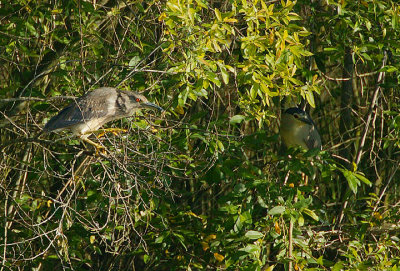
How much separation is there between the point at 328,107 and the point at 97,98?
144 inches

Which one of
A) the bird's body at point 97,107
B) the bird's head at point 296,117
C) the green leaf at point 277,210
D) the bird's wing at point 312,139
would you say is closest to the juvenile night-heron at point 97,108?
the bird's body at point 97,107

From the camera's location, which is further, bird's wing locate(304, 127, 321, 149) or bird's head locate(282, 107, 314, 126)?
bird's wing locate(304, 127, 321, 149)

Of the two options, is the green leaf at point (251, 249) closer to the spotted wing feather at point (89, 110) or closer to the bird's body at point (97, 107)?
the bird's body at point (97, 107)

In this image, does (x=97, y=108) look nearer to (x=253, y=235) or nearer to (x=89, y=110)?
(x=89, y=110)

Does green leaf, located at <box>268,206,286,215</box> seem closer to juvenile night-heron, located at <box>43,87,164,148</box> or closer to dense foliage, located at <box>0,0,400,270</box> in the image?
dense foliage, located at <box>0,0,400,270</box>

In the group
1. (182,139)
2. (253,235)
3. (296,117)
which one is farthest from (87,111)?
(296,117)

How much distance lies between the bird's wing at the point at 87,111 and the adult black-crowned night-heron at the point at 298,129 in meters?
1.97

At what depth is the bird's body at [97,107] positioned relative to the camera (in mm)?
4160

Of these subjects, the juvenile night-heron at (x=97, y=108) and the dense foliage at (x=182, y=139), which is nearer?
the dense foliage at (x=182, y=139)

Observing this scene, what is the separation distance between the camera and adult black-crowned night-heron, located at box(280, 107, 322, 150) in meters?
5.64

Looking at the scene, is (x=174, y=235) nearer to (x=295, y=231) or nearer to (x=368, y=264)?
(x=295, y=231)

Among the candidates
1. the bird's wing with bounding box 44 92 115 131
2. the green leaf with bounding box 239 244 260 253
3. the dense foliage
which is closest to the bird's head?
the dense foliage

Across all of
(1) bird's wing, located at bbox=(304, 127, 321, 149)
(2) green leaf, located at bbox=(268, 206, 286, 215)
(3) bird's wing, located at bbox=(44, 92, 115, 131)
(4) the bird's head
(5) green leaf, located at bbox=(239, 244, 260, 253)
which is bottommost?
(1) bird's wing, located at bbox=(304, 127, 321, 149)

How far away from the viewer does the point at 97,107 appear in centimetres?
416
